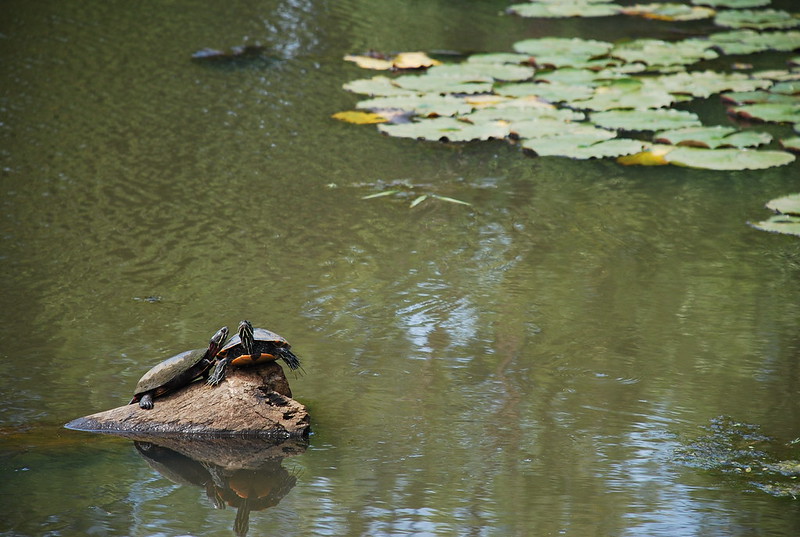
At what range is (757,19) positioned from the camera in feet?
25.0

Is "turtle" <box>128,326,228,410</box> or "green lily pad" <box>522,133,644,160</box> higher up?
"green lily pad" <box>522,133,644,160</box>

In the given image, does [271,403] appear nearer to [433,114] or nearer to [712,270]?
[712,270]

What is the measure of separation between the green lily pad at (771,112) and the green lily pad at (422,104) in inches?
65.9

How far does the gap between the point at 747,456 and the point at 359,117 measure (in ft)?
11.5

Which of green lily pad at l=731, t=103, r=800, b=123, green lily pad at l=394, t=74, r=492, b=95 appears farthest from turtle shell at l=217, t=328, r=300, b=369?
green lily pad at l=731, t=103, r=800, b=123

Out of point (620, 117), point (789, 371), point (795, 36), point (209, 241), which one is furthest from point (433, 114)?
point (795, 36)

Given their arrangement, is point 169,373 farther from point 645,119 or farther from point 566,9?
point 566,9

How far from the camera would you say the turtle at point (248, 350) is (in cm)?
256

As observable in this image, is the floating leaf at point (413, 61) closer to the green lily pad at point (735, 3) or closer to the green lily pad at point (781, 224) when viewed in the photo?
the green lily pad at point (781, 224)

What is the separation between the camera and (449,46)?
6.98 metres

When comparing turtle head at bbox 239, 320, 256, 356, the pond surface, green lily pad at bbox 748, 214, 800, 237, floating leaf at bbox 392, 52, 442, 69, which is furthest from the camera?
floating leaf at bbox 392, 52, 442, 69

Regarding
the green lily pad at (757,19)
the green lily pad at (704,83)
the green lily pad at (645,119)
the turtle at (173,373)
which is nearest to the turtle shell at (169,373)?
the turtle at (173,373)

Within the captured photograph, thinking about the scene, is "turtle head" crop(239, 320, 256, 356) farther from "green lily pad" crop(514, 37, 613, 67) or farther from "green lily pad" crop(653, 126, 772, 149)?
"green lily pad" crop(514, 37, 613, 67)

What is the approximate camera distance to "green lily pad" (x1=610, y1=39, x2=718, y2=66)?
6.46 m
